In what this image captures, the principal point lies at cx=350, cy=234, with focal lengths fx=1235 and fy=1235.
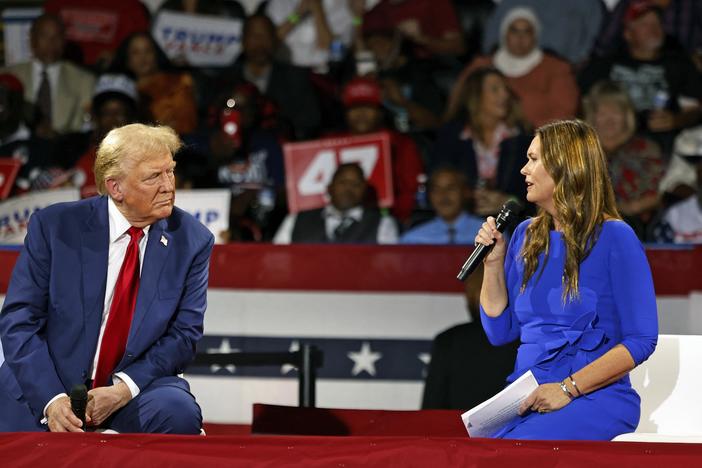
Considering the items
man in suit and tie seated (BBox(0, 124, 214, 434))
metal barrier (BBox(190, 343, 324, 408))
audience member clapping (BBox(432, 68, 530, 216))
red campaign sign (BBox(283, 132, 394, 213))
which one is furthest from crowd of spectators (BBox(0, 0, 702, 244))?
man in suit and tie seated (BBox(0, 124, 214, 434))

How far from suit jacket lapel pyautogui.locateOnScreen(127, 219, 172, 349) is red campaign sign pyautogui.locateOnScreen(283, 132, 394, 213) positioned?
3.30 meters

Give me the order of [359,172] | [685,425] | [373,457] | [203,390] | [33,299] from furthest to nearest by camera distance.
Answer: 1. [359,172]
2. [203,390]
3. [685,425]
4. [33,299]
5. [373,457]

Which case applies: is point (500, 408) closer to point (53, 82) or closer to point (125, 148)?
point (125, 148)

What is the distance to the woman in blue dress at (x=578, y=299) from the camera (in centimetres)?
298

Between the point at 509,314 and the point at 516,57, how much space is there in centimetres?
404

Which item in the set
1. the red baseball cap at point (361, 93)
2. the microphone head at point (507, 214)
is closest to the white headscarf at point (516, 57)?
the red baseball cap at point (361, 93)

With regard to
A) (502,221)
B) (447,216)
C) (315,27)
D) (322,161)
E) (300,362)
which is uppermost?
(315,27)

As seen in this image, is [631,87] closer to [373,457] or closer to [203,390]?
[203,390]

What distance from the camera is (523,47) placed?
6.97 m

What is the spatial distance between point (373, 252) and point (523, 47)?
7.83 feet

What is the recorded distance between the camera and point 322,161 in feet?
21.6

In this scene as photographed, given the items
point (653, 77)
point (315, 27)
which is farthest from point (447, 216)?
point (315, 27)

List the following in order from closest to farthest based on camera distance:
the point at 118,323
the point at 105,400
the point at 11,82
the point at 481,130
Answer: the point at 105,400, the point at 118,323, the point at 481,130, the point at 11,82

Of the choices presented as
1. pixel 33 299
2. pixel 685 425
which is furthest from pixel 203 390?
pixel 685 425
